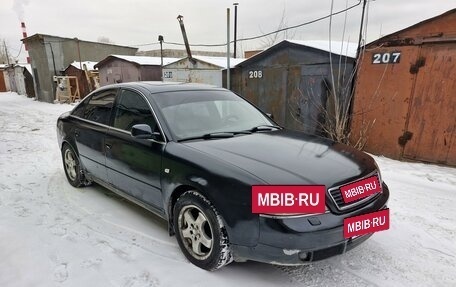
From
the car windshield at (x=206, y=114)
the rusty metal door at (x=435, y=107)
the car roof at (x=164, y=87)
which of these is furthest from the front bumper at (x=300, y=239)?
the rusty metal door at (x=435, y=107)

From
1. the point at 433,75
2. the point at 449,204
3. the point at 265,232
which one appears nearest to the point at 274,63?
the point at 433,75

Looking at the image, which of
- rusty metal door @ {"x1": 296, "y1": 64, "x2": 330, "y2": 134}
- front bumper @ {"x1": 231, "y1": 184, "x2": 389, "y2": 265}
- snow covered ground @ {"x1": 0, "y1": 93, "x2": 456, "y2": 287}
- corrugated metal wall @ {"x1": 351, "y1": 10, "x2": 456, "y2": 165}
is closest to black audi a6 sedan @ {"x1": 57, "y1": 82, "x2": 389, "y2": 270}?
front bumper @ {"x1": 231, "y1": 184, "x2": 389, "y2": 265}

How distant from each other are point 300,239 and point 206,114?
1.65m

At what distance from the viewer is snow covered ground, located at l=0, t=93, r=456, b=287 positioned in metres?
2.46

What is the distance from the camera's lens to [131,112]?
3.38 metres

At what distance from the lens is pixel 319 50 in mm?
6473

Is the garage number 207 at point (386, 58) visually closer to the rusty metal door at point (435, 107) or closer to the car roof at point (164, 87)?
the rusty metal door at point (435, 107)

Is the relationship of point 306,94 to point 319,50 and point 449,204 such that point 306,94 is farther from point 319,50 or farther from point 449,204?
point 449,204

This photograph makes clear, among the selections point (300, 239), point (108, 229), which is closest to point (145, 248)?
point (108, 229)

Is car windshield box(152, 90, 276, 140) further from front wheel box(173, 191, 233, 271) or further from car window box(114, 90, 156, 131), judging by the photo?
front wheel box(173, 191, 233, 271)

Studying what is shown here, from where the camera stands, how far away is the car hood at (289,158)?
221 centimetres

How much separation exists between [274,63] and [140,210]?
5055mm

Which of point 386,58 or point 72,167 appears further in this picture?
point 386,58

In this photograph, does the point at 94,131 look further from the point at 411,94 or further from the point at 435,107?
the point at 435,107
